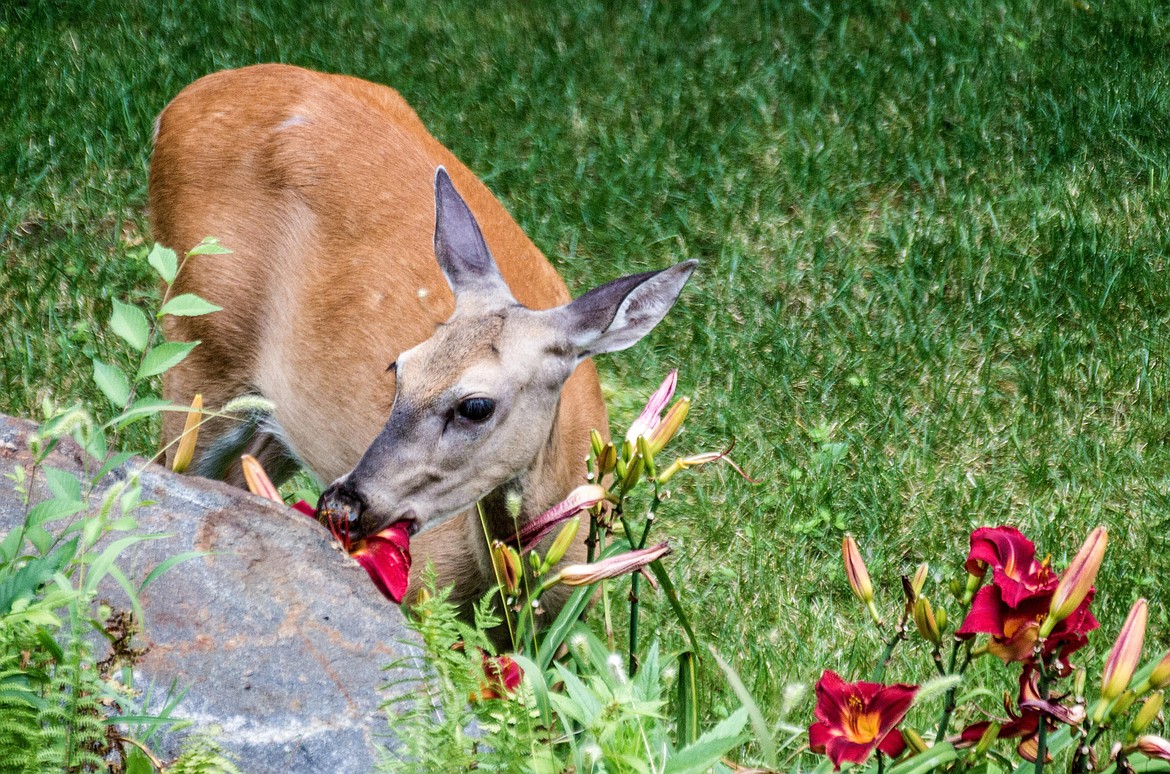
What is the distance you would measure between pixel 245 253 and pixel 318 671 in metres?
2.45

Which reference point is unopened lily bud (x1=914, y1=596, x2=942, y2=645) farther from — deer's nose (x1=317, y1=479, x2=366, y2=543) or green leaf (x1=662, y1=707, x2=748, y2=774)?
deer's nose (x1=317, y1=479, x2=366, y2=543)

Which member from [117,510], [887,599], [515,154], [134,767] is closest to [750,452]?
[887,599]

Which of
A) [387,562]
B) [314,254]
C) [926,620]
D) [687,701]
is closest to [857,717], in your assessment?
[926,620]

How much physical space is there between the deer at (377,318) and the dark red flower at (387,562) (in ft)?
1.89

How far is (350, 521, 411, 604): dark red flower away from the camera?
237cm

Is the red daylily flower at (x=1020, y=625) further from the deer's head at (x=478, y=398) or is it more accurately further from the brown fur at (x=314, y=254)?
the brown fur at (x=314, y=254)

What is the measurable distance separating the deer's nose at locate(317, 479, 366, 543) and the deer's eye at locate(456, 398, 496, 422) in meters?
0.31

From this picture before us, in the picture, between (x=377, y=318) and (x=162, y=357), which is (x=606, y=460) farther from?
(x=377, y=318)

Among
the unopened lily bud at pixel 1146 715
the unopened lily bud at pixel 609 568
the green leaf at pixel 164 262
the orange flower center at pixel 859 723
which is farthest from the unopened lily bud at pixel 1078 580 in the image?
the green leaf at pixel 164 262

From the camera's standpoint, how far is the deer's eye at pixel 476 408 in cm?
314

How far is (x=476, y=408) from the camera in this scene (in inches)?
124

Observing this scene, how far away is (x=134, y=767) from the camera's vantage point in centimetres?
175

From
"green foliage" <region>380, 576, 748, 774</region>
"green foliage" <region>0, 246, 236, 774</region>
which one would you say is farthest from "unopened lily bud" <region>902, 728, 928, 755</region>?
"green foliage" <region>0, 246, 236, 774</region>

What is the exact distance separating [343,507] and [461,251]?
80cm
